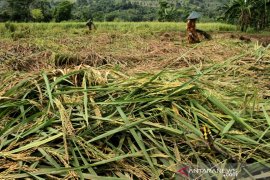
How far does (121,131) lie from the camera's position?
1804 mm

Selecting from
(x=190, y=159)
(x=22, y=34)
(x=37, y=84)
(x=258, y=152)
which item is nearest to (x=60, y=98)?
(x=37, y=84)

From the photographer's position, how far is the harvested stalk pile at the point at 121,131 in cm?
164

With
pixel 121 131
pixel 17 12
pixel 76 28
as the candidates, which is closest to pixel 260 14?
pixel 76 28

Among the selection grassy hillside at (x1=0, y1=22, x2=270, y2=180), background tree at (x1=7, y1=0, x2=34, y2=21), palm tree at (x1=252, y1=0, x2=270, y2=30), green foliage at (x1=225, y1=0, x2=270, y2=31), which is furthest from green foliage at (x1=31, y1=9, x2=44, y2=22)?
grassy hillside at (x1=0, y1=22, x2=270, y2=180)

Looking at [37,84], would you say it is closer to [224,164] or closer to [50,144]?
[50,144]

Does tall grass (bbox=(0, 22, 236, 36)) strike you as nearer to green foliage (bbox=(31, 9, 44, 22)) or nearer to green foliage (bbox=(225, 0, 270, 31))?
green foliage (bbox=(225, 0, 270, 31))

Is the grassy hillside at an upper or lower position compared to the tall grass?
upper

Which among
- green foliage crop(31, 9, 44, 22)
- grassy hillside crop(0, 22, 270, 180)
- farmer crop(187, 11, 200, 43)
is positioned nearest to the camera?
grassy hillside crop(0, 22, 270, 180)

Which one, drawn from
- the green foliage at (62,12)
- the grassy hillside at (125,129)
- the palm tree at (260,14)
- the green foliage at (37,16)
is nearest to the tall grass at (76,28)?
the palm tree at (260,14)

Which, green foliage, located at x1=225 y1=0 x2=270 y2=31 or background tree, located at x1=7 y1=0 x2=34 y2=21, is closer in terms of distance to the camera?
green foliage, located at x1=225 y1=0 x2=270 y2=31

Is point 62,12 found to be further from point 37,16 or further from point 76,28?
point 76,28

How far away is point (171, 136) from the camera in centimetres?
184

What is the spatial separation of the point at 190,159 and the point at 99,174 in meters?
0.46

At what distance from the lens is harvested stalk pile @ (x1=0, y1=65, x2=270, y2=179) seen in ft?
5.37
